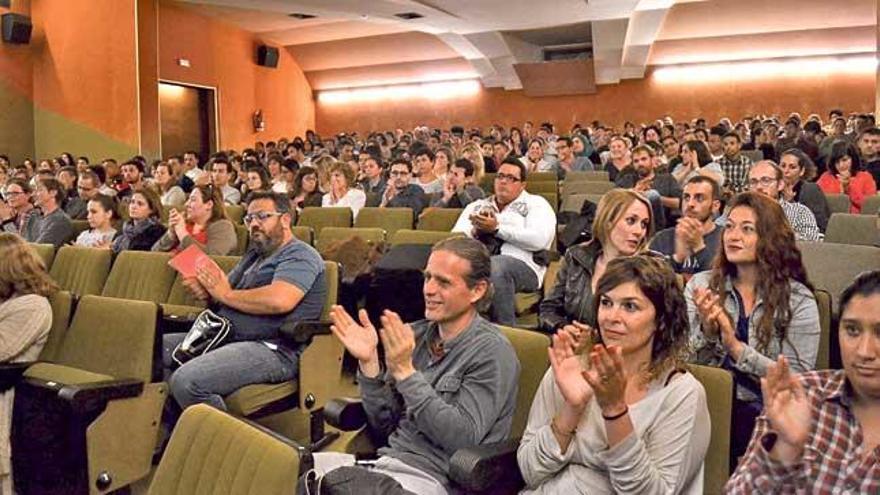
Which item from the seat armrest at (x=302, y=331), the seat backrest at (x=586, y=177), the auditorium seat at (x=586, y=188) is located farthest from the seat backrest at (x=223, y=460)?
the seat backrest at (x=586, y=177)

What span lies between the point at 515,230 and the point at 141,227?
2.26 metres

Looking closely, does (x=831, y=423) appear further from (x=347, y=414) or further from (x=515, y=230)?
(x=515, y=230)

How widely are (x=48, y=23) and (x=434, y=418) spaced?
37.9 ft

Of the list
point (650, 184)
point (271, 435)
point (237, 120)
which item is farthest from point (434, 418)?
point (237, 120)

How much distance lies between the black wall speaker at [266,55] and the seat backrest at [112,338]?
12.8 m

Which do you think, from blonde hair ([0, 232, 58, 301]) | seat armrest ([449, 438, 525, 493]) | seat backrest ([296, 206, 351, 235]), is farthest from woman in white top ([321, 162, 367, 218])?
seat armrest ([449, 438, 525, 493])

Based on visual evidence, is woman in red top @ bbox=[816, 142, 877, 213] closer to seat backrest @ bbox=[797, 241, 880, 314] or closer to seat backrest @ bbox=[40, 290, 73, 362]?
seat backrest @ bbox=[797, 241, 880, 314]

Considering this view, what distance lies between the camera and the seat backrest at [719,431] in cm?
185

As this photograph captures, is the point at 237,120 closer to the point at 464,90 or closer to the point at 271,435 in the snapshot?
the point at 464,90

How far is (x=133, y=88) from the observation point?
1110cm

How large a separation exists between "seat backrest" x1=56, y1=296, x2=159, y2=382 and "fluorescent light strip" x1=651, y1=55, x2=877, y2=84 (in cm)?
1304

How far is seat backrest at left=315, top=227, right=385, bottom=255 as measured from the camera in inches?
176

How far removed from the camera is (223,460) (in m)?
1.52

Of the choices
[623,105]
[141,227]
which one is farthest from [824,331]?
[623,105]
